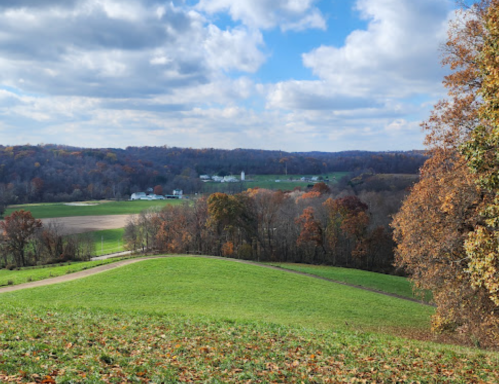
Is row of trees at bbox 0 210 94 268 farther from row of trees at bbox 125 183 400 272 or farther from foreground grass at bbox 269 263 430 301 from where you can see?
foreground grass at bbox 269 263 430 301

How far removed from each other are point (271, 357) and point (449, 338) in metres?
13.4

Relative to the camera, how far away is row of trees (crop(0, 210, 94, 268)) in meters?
48.1

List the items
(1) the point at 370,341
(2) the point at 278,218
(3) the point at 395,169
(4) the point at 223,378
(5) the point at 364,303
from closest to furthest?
(4) the point at 223,378, (1) the point at 370,341, (5) the point at 364,303, (2) the point at 278,218, (3) the point at 395,169

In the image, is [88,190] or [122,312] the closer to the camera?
[122,312]

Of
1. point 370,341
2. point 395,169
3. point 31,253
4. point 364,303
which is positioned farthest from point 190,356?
point 395,169

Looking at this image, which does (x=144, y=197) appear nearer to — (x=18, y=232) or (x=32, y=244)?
(x=32, y=244)

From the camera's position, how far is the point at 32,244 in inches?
2036

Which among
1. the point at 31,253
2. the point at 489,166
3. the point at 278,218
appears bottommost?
the point at 31,253

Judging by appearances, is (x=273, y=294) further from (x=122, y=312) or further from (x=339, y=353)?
(x=339, y=353)

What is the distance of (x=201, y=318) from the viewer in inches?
589

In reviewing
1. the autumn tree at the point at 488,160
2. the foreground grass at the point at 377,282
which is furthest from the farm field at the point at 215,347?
the foreground grass at the point at 377,282

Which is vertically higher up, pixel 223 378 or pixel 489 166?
pixel 489 166

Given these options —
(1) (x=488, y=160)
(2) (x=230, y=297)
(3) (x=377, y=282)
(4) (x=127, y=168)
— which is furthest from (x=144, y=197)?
(1) (x=488, y=160)

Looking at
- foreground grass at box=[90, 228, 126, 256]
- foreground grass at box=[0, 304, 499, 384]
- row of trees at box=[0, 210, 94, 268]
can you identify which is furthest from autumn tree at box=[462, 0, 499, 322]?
foreground grass at box=[90, 228, 126, 256]
